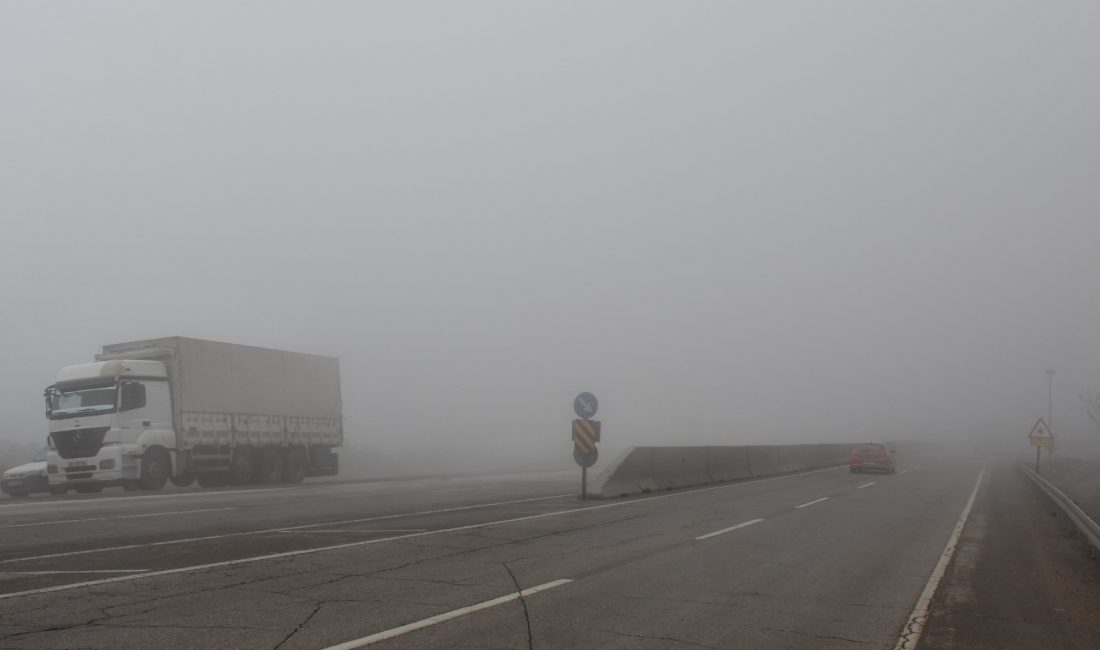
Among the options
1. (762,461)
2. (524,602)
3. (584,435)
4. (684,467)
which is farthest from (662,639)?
(762,461)

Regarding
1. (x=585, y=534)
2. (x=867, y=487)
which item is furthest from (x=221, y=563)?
(x=867, y=487)

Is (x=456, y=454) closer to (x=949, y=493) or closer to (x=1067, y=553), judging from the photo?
(x=949, y=493)

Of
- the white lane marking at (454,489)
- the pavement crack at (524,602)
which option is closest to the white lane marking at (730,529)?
the pavement crack at (524,602)

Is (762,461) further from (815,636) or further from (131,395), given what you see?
(815,636)

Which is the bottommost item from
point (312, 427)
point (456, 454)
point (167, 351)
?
point (456, 454)

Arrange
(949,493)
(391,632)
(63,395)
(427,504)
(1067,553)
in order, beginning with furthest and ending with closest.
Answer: (949,493) → (63,395) → (427,504) → (1067,553) → (391,632)

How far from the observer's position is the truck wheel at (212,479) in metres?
27.5

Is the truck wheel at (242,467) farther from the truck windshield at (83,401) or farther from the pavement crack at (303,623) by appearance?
the pavement crack at (303,623)

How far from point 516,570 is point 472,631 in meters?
3.02

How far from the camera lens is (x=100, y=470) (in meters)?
23.1

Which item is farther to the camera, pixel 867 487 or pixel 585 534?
pixel 867 487

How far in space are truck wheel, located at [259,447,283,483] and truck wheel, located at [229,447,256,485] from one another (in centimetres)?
47

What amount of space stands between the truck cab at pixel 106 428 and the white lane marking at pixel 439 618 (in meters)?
19.1

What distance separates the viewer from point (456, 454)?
70.1 m
